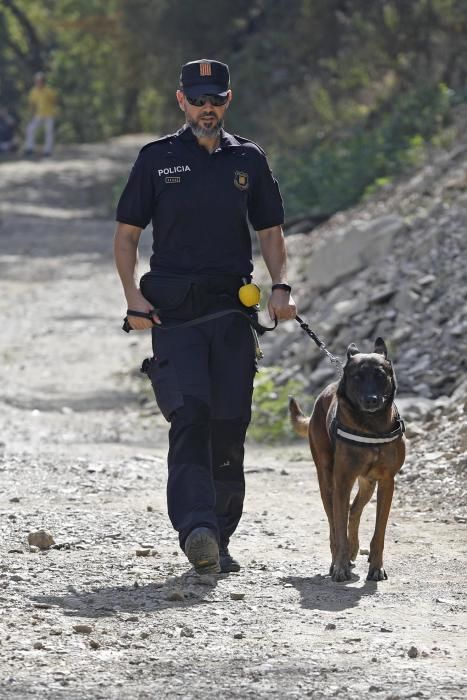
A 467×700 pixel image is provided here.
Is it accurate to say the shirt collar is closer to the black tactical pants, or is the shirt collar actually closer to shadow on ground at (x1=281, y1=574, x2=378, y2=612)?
the black tactical pants

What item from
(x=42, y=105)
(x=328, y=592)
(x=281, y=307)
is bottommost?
(x=328, y=592)

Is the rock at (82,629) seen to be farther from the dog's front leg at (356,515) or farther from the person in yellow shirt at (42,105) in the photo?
the person in yellow shirt at (42,105)

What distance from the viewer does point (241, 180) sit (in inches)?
252

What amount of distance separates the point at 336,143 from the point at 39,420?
532 inches

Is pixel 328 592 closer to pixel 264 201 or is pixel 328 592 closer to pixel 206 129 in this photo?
pixel 264 201

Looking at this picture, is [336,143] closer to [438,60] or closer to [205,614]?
[438,60]

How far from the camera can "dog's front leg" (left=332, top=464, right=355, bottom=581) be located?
20.4ft

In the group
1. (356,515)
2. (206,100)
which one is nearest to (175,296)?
(206,100)

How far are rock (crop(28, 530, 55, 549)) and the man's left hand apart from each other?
1.50 m

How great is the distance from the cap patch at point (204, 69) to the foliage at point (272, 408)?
559 centimetres

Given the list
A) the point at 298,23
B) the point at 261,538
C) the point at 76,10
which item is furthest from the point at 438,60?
the point at 76,10

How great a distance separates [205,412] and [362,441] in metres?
0.68

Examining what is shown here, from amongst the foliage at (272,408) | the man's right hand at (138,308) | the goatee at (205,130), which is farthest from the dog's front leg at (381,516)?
the foliage at (272,408)

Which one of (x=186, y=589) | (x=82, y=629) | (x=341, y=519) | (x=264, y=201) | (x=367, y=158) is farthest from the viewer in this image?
(x=367, y=158)
